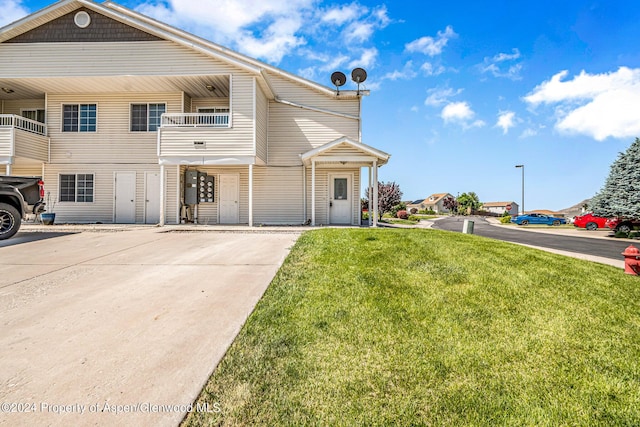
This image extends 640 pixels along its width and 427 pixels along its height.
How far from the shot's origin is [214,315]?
3.72 metres

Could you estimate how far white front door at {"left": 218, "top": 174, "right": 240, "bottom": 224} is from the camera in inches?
583

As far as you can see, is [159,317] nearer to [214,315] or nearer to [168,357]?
[214,315]

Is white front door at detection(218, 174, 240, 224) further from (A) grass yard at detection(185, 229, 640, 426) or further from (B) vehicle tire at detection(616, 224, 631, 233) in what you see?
(B) vehicle tire at detection(616, 224, 631, 233)

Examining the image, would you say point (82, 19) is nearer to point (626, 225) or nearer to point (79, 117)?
point (79, 117)

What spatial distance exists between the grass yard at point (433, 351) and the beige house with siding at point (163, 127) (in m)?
8.75

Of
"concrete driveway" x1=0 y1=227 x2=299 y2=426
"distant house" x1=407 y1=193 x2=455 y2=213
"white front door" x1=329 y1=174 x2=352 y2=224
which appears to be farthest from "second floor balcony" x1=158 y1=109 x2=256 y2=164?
"distant house" x1=407 y1=193 x2=455 y2=213

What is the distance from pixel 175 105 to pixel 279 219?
7.25 m

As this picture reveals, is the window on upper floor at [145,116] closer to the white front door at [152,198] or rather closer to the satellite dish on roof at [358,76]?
the white front door at [152,198]

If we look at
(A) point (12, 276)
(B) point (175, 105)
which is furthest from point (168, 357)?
(B) point (175, 105)

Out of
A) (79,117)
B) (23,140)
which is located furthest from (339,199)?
(23,140)

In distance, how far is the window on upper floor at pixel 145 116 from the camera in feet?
47.3

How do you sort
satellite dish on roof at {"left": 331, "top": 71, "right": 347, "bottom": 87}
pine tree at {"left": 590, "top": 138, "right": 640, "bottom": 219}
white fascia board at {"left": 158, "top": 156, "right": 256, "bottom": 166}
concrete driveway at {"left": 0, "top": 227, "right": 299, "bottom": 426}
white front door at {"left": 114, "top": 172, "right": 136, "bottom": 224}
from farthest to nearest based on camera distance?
1. pine tree at {"left": 590, "top": 138, "right": 640, "bottom": 219}
2. satellite dish on roof at {"left": 331, "top": 71, "right": 347, "bottom": 87}
3. white front door at {"left": 114, "top": 172, "right": 136, "bottom": 224}
4. white fascia board at {"left": 158, "top": 156, "right": 256, "bottom": 166}
5. concrete driveway at {"left": 0, "top": 227, "right": 299, "bottom": 426}

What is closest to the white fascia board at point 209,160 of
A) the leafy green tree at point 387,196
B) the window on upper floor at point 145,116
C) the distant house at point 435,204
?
the window on upper floor at point 145,116

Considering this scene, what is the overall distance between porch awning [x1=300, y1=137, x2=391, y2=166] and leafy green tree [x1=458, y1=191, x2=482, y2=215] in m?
66.8
